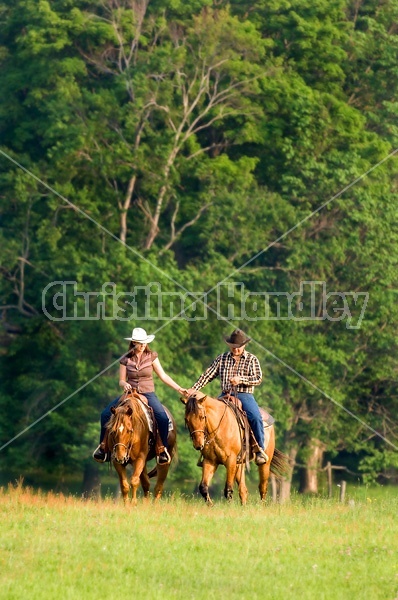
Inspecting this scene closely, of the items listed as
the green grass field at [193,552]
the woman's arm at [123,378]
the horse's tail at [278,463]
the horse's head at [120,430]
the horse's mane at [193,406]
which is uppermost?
the woman's arm at [123,378]

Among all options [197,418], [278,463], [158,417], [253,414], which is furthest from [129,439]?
[278,463]

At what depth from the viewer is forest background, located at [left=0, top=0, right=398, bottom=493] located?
1649 inches

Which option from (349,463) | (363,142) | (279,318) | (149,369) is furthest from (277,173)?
(149,369)

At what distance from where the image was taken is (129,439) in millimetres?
19375

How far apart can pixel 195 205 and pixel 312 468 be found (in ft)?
28.7

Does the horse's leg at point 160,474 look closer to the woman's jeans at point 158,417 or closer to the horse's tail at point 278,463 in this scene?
the woman's jeans at point 158,417

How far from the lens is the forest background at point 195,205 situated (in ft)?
137

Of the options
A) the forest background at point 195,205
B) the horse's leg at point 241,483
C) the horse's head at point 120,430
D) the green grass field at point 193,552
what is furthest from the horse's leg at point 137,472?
the forest background at point 195,205

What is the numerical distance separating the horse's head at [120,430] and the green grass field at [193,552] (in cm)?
74

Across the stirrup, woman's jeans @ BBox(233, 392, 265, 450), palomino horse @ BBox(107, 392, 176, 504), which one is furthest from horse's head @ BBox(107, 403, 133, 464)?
the stirrup

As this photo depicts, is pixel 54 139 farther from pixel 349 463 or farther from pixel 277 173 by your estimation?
pixel 349 463

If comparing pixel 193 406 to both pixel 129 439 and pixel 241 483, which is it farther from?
pixel 241 483

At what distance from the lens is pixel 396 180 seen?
46.8m

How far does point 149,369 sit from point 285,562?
204 inches
